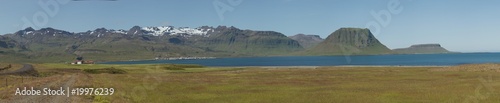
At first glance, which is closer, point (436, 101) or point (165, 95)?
point (436, 101)

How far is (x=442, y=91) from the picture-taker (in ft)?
193

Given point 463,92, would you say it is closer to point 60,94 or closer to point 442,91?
point 442,91

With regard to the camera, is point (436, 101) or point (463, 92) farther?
point (463, 92)

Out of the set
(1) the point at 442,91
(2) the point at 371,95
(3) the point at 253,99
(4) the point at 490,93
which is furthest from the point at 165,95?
(4) the point at 490,93

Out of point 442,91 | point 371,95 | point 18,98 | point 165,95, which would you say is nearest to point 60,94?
point 18,98

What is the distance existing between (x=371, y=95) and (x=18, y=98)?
41.2 metres

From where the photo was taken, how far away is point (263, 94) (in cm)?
5812

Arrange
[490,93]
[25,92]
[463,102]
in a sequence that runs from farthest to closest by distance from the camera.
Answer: [25,92], [490,93], [463,102]

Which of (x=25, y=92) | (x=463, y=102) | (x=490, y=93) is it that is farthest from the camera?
(x=25, y=92)

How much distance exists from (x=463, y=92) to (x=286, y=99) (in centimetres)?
2326

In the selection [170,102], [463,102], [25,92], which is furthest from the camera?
[25,92]

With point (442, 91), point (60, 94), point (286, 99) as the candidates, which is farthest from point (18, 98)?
point (442, 91)

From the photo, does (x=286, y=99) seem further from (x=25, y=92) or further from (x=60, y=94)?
(x=25, y=92)

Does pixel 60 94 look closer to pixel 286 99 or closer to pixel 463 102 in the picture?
pixel 286 99
